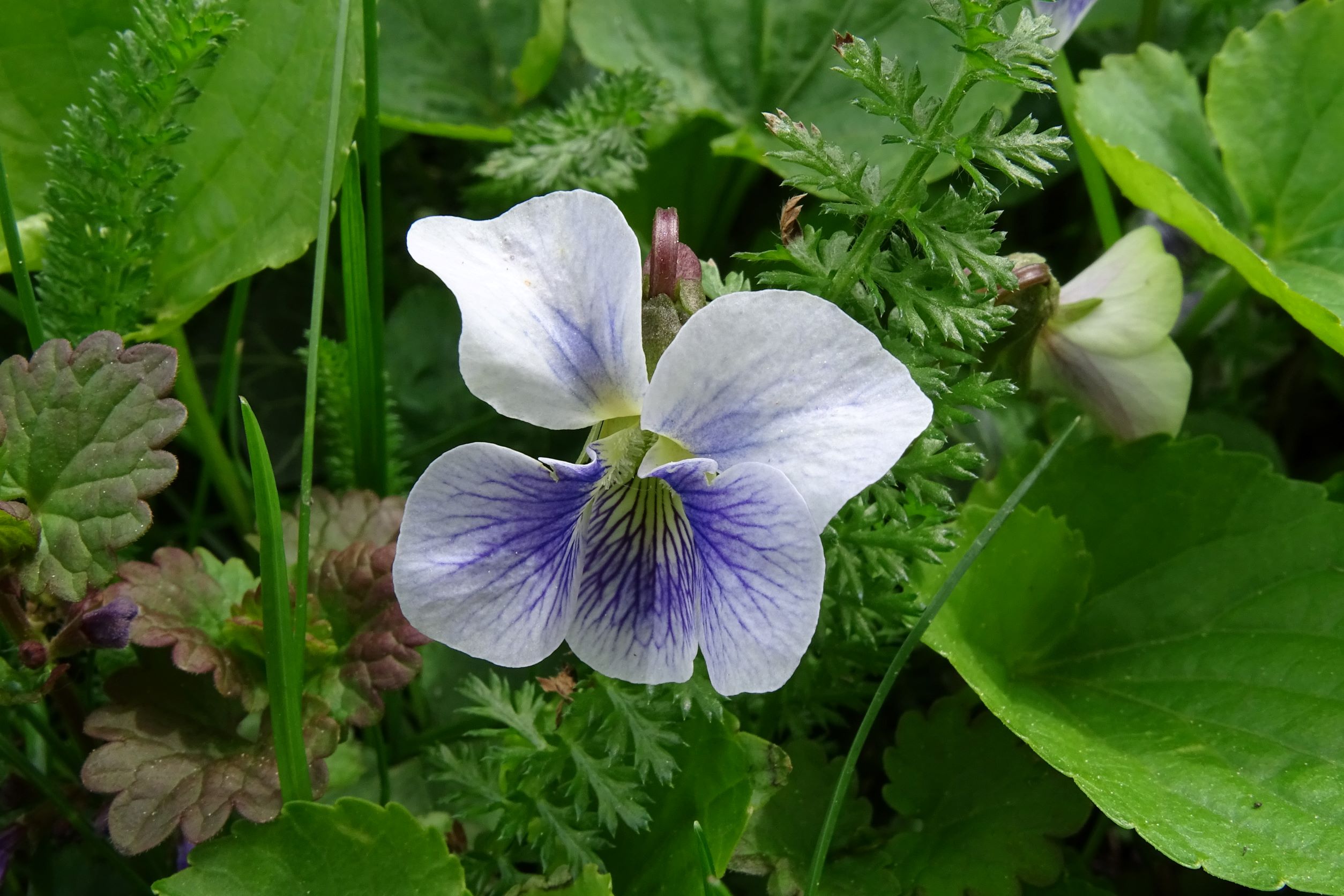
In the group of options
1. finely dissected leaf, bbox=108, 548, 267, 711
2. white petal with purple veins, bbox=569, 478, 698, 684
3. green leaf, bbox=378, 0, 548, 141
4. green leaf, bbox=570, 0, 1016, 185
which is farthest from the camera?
green leaf, bbox=378, 0, 548, 141

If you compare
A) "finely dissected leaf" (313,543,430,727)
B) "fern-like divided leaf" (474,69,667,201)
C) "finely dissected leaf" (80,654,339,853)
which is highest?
"fern-like divided leaf" (474,69,667,201)

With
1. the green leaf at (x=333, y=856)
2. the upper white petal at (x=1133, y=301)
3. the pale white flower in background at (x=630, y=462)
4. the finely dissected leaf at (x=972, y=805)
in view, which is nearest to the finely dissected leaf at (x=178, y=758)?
the green leaf at (x=333, y=856)

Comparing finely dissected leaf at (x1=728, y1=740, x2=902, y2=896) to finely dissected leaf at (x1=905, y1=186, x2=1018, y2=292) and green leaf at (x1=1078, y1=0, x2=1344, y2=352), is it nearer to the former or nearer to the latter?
finely dissected leaf at (x1=905, y1=186, x2=1018, y2=292)

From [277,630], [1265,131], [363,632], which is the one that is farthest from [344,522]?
[1265,131]

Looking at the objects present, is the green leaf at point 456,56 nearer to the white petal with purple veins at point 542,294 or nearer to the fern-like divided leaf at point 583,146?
the fern-like divided leaf at point 583,146

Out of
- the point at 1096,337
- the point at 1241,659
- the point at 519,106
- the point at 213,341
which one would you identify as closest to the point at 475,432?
the point at 213,341

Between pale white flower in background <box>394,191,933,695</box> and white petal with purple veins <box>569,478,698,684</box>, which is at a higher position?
pale white flower in background <box>394,191,933,695</box>

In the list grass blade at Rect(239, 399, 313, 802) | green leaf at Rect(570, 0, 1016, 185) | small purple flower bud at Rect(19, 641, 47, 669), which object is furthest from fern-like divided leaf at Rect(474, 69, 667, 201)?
small purple flower bud at Rect(19, 641, 47, 669)
